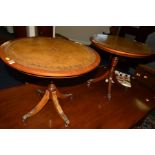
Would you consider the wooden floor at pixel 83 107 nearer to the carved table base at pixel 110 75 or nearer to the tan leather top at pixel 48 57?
the carved table base at pixel 110 75

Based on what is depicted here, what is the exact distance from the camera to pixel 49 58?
122cm

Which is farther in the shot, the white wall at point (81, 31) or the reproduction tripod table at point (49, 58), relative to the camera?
the white wall at point (81, 31)

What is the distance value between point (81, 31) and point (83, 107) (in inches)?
110

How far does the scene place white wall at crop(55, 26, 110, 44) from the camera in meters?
3.83

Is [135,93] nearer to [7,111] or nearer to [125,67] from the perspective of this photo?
[125,67]

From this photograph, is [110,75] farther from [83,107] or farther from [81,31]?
[81,31]

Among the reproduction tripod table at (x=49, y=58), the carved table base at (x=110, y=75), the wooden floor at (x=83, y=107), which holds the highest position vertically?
the reproduction tripod table at (x=49, y=58)

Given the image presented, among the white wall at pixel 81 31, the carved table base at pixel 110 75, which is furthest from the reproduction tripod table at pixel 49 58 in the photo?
the white wall at pixel 81 31

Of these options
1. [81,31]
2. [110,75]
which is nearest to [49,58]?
[110,75]

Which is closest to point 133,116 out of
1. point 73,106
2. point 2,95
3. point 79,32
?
point 73,106

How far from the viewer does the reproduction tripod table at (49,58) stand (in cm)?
107

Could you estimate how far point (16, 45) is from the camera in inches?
53.7

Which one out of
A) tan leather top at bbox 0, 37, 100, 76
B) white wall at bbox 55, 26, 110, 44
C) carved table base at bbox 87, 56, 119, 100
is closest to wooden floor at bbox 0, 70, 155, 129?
carved table base at bbox 87, 56, 119, 100
